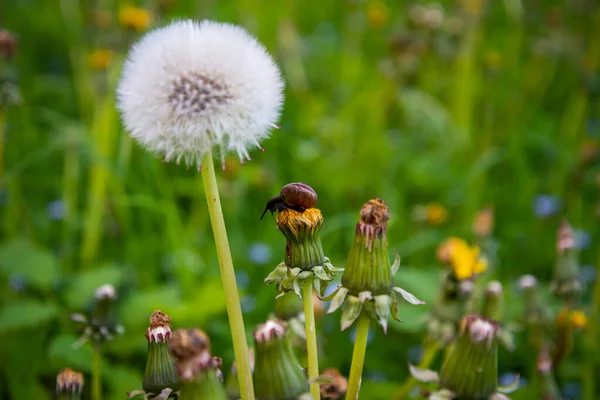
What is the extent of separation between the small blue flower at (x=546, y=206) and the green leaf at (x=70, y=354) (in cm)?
154

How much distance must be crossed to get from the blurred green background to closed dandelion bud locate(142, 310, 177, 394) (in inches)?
24.9

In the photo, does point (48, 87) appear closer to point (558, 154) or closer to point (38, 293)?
point (38, 293)

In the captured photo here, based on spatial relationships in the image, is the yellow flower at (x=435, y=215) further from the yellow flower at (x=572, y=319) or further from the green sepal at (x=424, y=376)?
the green sepal at (x=424, y=376)

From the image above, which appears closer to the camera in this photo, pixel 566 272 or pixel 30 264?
pixel 566 272

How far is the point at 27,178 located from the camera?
2.31 m

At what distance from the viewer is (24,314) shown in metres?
1.52

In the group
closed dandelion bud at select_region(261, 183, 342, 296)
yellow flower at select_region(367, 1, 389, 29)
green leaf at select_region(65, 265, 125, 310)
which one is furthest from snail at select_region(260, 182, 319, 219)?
yellow flower at select_region(367, 1, 389, 29)

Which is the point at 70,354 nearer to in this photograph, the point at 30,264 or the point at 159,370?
the point at 30,264

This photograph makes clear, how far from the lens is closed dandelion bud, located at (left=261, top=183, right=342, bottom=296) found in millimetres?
819

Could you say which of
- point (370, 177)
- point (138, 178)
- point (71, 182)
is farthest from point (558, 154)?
point (71, 182)

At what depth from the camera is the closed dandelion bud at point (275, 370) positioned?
29.2 inches

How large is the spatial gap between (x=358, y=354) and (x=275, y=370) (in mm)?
165

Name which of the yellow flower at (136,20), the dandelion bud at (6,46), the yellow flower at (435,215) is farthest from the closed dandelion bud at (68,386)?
the yellow flower at (435,215)

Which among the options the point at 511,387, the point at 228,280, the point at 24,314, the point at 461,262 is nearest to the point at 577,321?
the point at 461,262
